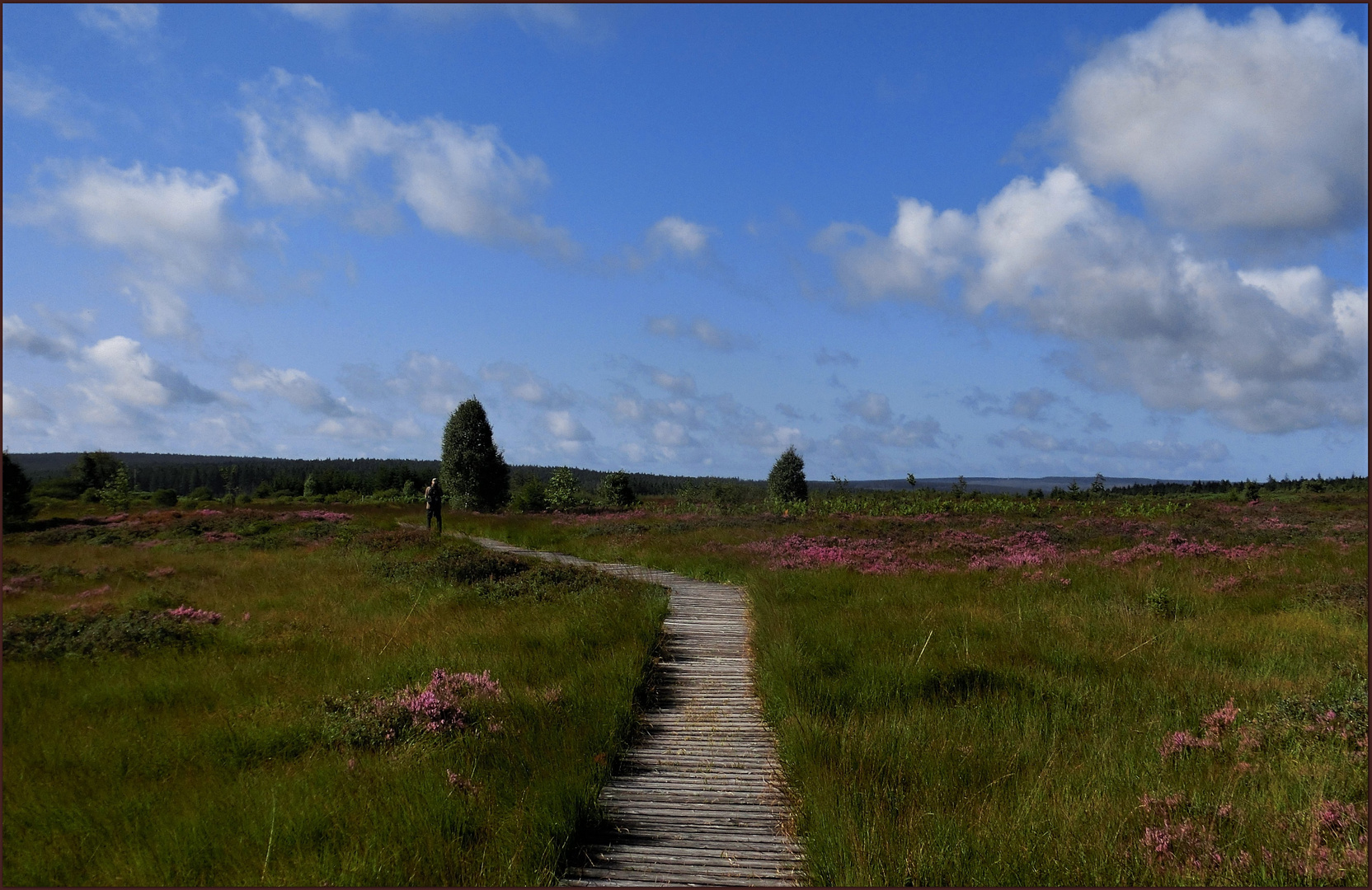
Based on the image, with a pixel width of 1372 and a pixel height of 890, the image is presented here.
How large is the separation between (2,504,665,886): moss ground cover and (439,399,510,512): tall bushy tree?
106ft

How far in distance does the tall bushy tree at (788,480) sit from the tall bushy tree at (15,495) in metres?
38.2

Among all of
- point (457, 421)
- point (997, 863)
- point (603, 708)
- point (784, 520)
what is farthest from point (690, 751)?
point (457, 421)

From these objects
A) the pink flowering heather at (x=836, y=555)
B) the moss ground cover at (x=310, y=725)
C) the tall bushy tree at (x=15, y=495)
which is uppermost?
the tall bushy tree at (x=15, y=495)

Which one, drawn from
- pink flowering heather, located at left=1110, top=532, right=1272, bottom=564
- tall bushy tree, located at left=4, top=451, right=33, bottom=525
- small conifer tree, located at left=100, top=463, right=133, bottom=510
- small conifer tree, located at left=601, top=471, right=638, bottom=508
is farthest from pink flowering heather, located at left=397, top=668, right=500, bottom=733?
small conifer tree, located at left=100, top=463, right=133, bottom=510

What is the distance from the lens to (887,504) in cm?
4409

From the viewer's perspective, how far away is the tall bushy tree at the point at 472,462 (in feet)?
154

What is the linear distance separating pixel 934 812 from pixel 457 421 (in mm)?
46794

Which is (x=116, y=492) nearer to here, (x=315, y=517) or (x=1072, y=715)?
(x=315, y=517)

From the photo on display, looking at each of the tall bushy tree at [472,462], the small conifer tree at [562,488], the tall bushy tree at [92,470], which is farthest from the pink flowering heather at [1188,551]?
the tall bushy tree at [92,470]

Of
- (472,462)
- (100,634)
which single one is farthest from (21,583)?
(472,462)

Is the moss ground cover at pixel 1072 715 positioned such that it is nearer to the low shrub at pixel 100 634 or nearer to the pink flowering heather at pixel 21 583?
the low shrub at pixel 100 634

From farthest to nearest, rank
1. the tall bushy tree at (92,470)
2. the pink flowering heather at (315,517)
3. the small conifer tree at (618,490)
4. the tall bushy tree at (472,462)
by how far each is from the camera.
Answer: the tall bushy tree at (92,470)
the small conifer tree at (618,490)
the tall bushy tree at (472,462)
the pink flowering heather at (315,517)

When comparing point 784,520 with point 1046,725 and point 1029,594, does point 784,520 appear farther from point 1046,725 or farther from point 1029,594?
point 1046,725

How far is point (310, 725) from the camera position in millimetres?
6566
